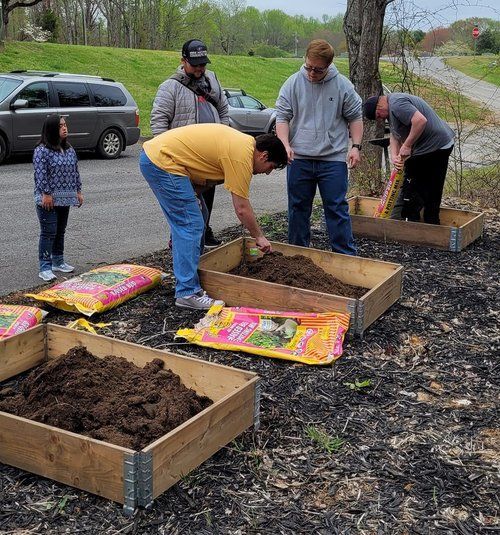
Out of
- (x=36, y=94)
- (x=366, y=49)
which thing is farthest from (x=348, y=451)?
(x=36, y=94)

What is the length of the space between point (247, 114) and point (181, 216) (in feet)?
54.4

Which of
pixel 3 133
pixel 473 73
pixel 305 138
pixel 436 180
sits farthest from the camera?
pixel 3 133

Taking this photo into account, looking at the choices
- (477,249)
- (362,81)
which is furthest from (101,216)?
(477,249)

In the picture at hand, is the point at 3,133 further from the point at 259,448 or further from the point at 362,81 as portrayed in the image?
the point at 259,448

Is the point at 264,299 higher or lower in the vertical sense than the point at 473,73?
lower

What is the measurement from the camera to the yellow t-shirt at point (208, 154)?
5.09 m

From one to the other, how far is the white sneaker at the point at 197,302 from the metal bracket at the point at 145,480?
8.36ft

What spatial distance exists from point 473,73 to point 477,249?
4.82 meters

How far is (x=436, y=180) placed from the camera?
778 centimetres

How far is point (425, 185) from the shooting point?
7930 millimetres

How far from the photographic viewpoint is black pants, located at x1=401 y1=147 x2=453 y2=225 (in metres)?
7.64

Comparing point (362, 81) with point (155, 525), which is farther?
point (362, 81)

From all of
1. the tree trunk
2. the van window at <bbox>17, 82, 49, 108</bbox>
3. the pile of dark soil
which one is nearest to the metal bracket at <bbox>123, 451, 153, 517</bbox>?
the pile of dark soil

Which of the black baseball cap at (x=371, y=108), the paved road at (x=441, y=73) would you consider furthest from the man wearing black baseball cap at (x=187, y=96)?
the paved road at (x=441, y=73)
